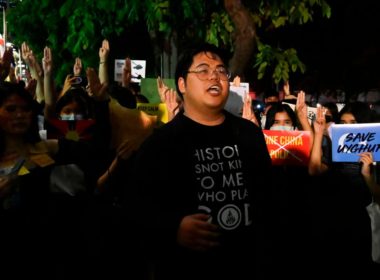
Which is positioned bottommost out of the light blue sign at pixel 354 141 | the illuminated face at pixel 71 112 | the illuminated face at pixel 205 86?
the light blue sign at pixel 354 141

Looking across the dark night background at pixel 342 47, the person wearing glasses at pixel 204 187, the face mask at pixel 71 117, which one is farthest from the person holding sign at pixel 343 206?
the dark night background at pixel 342 47

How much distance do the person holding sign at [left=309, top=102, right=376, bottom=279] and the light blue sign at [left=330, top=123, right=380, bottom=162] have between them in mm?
87

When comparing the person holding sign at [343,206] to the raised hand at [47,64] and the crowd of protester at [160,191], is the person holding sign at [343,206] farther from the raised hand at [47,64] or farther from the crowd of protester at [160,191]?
the raised hand at [47,64]

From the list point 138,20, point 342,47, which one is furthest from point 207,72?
point 342,47

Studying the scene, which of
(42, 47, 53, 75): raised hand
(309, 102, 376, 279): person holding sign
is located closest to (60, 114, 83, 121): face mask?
(42, 47, 53, 75): raised hand

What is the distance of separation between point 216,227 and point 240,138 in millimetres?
401

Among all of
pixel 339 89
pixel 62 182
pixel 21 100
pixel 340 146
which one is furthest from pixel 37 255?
pixel 339 89

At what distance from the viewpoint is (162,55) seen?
39.3 ft

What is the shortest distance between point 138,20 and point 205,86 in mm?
9189

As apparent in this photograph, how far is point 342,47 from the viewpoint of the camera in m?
25.0

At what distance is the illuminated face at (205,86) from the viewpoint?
2688mm

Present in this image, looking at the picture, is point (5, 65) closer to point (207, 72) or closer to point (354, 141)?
point (354, 141)

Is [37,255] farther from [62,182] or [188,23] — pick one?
[188,23]

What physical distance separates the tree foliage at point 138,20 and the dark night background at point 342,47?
9734 mm
